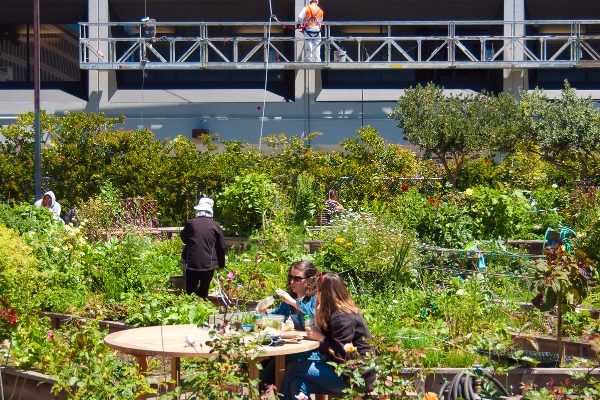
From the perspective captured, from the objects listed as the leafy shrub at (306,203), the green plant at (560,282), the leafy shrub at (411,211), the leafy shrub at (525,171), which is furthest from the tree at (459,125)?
the green plant at (560,282)

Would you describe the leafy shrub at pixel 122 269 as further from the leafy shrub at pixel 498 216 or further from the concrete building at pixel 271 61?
the concrete building at pixel 271 61

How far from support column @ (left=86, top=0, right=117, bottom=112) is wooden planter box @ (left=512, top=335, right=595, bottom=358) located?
18746 millimetres

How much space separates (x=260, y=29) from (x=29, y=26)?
6.19m

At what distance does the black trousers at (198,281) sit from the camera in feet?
41.6

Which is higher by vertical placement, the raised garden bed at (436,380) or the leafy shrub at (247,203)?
the leafy shrub at (247,203)

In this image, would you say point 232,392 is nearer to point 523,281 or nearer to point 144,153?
point 523,281

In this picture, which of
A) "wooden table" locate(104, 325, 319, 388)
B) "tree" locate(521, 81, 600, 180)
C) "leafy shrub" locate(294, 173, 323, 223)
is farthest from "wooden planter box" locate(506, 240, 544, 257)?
"wooden table" locate(104, 325, 319, 388)

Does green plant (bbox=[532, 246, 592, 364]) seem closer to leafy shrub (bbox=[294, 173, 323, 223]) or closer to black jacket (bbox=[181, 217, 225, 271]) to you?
black jacket (bbox=[181, 217, 225, 271])

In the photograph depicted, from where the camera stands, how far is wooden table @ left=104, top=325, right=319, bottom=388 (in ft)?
24.5

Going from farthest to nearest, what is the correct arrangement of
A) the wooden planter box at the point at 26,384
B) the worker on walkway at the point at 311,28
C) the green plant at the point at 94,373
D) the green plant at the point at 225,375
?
1. the worker on walkway at the point at 311,28
2. the wooden planter box at the point at 26,384
3. the green plant at the point at 94,373
4. the green plant at the point at 225,375

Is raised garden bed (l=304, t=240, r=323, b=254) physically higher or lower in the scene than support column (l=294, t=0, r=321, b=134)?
lower

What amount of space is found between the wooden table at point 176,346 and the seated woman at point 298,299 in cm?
28

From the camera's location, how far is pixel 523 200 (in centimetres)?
1730

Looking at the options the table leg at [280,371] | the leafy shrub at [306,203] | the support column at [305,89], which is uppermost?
the support column at [305,89]
